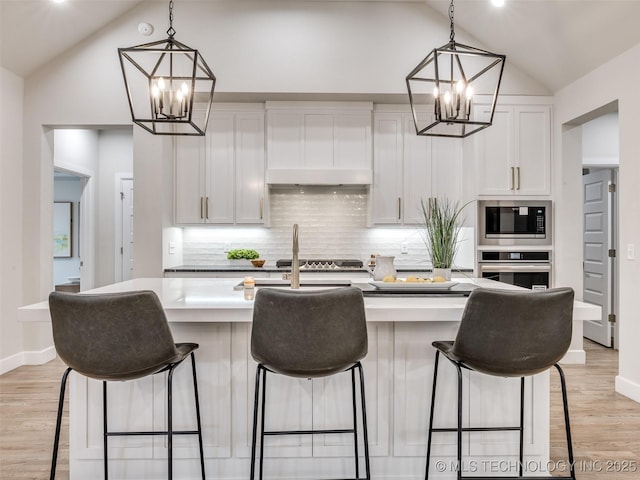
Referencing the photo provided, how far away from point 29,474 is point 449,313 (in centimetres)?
228

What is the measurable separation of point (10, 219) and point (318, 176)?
2916 mm

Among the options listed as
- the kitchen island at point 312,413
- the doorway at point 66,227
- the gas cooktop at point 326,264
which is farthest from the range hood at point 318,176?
the doorway at point 66,227

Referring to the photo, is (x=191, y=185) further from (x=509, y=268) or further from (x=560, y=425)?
(x=560, y=425)

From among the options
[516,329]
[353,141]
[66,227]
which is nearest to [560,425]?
[516,329]

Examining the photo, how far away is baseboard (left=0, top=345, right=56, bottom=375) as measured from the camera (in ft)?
13.1

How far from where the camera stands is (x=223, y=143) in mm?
4531

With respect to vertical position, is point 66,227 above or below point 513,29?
below

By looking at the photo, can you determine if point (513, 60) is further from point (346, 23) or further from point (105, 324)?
point (105, 324)

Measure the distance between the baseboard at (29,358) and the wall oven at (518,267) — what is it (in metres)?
4.29

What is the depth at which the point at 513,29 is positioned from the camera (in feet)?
12.9

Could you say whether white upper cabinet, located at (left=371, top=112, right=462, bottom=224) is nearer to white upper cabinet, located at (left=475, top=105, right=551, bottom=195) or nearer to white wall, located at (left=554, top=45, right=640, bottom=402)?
white upper cabinet, located at (left=475, top=105, right=551, bottom=195)

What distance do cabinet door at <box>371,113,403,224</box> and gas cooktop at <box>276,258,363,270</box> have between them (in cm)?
50

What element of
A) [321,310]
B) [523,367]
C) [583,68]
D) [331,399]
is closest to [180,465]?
[331,399]

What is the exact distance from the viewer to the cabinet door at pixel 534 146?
4367mm
